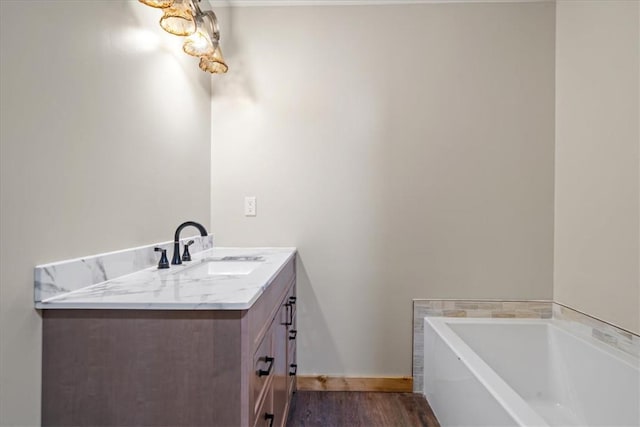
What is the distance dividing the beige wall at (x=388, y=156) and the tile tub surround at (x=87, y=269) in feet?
2.90

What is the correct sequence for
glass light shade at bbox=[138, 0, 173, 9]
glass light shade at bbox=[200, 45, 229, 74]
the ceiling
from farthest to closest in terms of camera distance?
the ceiling < glass light shade at bbox=[200, 45, 229, 74] < glass light shade at bbox=[138, 0, 173, 9]

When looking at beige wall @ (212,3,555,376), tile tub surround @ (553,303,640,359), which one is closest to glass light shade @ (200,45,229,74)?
beige wall @ (212,3,555,376)

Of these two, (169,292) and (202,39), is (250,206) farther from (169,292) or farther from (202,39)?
(169,292)

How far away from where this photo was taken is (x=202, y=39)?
161 centimetres

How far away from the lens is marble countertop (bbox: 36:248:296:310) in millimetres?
881

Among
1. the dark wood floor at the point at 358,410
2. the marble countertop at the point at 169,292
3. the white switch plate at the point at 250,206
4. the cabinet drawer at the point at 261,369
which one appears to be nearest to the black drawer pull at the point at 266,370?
the cabinet drawer at the point at 261,369

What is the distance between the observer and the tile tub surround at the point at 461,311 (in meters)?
2.13

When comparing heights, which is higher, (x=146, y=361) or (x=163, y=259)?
(x=163, y=259)

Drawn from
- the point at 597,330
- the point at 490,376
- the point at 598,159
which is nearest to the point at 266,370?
the point at 490,376

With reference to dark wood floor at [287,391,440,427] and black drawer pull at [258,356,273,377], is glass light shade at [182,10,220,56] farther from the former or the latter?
dark wood floor at [287,391,440,427]

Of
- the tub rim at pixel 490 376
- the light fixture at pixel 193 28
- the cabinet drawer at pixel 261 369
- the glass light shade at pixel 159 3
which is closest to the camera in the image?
the cabinet drawer at pixel 261 369

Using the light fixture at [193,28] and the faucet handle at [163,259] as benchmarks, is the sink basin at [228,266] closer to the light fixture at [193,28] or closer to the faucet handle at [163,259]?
the faucet handle at [163,259]

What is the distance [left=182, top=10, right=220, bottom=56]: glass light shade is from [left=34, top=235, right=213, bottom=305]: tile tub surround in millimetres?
970

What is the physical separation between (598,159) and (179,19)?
2.18 metres
